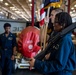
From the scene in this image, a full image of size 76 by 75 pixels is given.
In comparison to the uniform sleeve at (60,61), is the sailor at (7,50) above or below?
below

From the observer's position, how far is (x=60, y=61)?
1.44 meters

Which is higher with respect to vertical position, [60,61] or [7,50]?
[60,61]

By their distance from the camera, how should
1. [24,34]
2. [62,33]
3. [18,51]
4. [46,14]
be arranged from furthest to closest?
[18,51], [24,34], [46,14], [62,33]

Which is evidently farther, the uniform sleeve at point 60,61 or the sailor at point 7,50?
the sailor at point 7,50

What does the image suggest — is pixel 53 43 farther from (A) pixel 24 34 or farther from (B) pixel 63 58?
(A) pixel 24 34

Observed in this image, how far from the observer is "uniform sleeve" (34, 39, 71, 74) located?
1450 mm

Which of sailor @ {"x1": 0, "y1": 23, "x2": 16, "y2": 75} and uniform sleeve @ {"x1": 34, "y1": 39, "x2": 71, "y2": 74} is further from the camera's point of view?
sailor @ {"x1": 0, "y1": 23, "x2": 16, "y2": 75}

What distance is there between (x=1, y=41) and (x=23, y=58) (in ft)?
2.28

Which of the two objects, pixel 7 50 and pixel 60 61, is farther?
pixel 7 50

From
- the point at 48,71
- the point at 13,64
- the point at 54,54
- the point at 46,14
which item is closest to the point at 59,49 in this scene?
the point at 54,54

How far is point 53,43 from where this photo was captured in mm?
1526

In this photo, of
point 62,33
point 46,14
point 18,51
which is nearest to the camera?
point 62,33

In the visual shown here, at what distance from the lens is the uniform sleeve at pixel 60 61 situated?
4.76 ft

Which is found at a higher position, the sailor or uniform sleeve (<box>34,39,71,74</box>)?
uniform sleeve (<box>34,39,71,74</box>)
